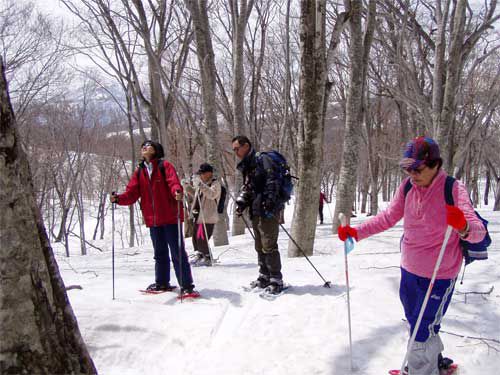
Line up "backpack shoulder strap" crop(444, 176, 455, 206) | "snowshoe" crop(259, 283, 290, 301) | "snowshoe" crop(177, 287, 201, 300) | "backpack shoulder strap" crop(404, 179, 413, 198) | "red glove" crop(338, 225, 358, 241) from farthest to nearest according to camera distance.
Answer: "snowshoe" crop(177, 287, 201, 300), "snowshoe" crop(259, 283, 290, 301), "red glove" crop(338, 225, 358, 241), "backpack shoulder strap" crop(404, 179, 413, 198), "backpack shoulder strap" crop(444, 176, 455, 206)

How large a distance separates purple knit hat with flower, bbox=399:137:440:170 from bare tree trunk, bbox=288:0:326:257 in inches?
146

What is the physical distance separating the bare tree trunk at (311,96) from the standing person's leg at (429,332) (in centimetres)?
378

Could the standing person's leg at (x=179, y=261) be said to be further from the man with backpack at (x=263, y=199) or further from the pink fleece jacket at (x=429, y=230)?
the pink fleece jacket at (x=429, y=230)

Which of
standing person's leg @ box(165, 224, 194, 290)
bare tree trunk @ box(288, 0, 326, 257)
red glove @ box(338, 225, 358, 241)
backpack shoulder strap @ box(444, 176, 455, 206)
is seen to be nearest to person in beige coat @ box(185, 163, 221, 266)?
bare tree trunk @ box(288, 0, 326, 257)

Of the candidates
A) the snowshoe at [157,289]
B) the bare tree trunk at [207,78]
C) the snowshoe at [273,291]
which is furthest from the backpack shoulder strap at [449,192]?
the bare tree trunk at [207,78]

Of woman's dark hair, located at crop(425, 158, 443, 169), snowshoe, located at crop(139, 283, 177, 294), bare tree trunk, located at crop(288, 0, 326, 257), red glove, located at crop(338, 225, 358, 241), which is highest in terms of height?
bare tree trunk, located at crop(288, 0, 326, 257)

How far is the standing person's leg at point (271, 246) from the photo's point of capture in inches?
174

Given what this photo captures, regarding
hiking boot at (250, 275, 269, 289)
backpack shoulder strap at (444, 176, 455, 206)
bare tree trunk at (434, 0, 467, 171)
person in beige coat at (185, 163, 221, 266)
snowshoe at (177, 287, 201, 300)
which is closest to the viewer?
backpack shoulder strap at (444, 176, 455, 206)

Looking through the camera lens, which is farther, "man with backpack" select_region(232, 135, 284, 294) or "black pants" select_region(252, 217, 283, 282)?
"black pants" select_region(252, 217, 283, 282)

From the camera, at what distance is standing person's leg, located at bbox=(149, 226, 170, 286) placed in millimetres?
4676

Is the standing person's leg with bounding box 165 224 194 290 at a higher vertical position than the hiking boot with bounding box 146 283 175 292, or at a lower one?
higher

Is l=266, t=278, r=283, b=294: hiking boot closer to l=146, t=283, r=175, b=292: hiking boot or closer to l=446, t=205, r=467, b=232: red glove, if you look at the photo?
l=146, t=283, r=175, b=292: hiking boot

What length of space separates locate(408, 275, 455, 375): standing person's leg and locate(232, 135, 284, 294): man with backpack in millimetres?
1963

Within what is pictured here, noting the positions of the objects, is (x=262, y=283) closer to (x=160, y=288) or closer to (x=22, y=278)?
(x=160, y=288)
